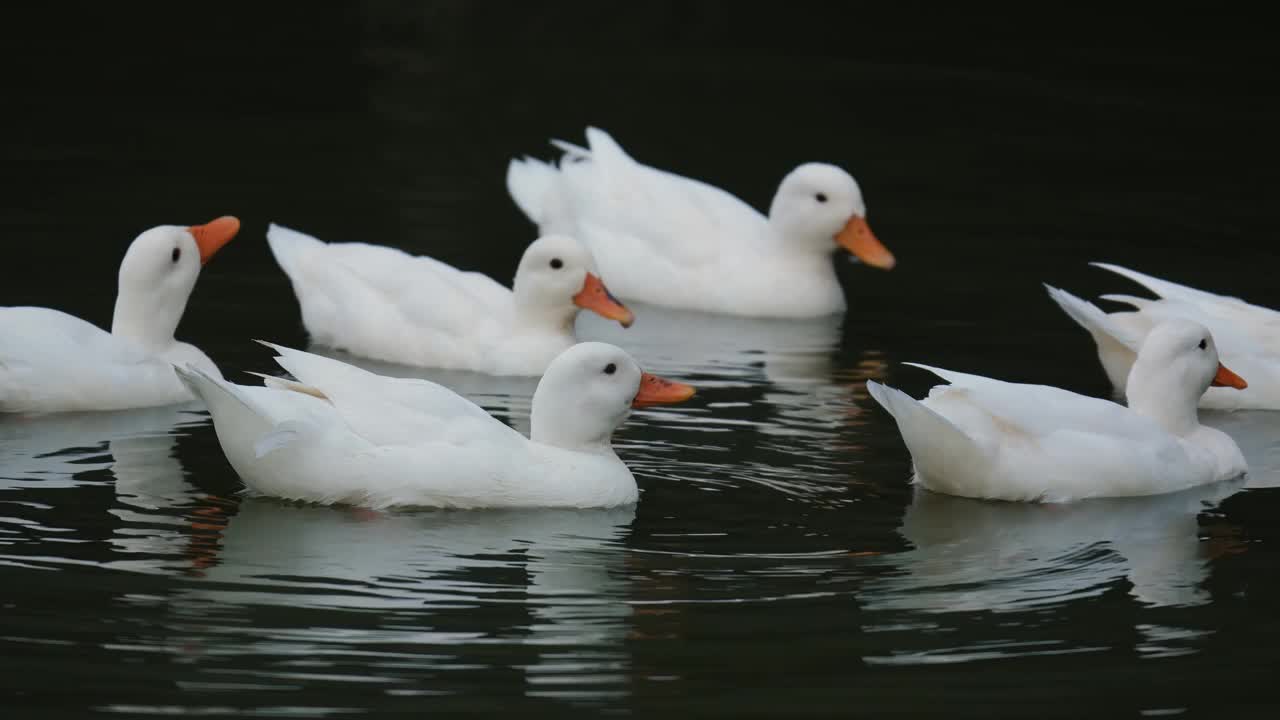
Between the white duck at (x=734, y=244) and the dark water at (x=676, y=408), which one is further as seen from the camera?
the white duck at (x=734, y=244)

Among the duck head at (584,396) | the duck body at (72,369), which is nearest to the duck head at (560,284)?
the duck body at (72,369)

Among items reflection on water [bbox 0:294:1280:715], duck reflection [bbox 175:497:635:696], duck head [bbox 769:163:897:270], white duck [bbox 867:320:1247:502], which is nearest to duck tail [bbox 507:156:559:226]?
duck head [bbox 769:163:897:270]

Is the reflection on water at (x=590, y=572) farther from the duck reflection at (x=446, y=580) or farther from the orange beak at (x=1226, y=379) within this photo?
the orange beak at (x=1226, y=379)

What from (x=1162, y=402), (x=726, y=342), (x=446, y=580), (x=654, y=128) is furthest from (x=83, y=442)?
(x=654, y=128)

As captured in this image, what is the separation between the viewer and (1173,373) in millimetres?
9156

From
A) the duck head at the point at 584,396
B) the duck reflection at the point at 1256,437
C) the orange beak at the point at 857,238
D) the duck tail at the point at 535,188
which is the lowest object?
the duck reflection at the point at 1256,437

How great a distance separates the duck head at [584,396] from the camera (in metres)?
8.35

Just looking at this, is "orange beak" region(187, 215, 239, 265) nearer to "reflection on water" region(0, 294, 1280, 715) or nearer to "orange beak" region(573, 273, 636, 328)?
"reflection on water" region(0, 294, 1280, 715)

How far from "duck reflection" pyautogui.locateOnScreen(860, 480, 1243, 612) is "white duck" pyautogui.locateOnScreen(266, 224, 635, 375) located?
2.77 metres

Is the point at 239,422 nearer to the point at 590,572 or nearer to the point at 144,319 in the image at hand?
the point at 590,572

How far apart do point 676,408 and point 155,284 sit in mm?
2372

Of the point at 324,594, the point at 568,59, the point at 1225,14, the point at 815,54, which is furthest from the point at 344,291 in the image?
the point at 1225,14

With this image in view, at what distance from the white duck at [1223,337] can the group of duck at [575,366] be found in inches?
0.5

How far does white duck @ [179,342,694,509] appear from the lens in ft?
26.2
